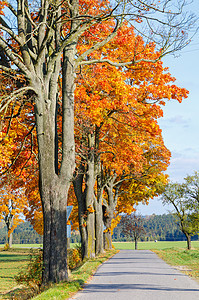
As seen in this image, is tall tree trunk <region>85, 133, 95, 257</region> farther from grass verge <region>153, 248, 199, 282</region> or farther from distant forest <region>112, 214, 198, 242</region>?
distant forest <region>112, 214, 198, 242</region>

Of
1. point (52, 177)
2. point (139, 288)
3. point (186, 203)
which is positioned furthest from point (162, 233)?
point (52, 177)

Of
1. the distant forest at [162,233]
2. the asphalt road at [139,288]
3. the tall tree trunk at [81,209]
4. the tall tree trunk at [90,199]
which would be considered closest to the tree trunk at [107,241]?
the tall tree trunk at [90,199]

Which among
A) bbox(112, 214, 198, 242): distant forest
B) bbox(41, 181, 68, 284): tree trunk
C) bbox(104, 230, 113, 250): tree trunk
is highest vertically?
bbox(41, 181, 68, 284): tree trunk

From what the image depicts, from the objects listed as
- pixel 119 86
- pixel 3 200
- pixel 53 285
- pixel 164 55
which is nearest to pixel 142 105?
pixel 119 86

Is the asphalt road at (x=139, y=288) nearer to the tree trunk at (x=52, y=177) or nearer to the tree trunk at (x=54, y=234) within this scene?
the tree trunk at (x=54, y=234)

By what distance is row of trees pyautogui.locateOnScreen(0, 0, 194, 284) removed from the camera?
1068 cm

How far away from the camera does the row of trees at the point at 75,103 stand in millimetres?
10680

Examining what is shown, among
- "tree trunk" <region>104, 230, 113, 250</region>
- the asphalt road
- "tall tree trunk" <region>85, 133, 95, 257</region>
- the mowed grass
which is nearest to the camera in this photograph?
the asphalt road

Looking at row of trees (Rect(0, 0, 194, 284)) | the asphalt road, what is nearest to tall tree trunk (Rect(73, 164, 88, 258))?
row of trees (Rect(0, 0, 194, 284))

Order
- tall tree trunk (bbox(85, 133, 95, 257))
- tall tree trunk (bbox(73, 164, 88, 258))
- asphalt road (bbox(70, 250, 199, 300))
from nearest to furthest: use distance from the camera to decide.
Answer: asphalt road (bbox(70, 250, 199, 300)) < tall tree trunk (bbox(73, 164, 88, 258)) < tall tree trunk (bbox(85, 133, 95, 257))

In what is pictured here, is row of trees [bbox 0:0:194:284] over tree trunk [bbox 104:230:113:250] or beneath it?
over

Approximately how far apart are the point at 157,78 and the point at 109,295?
15.8 meters

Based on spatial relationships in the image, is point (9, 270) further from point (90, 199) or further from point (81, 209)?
point (90, 199)

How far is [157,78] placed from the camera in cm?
2233
